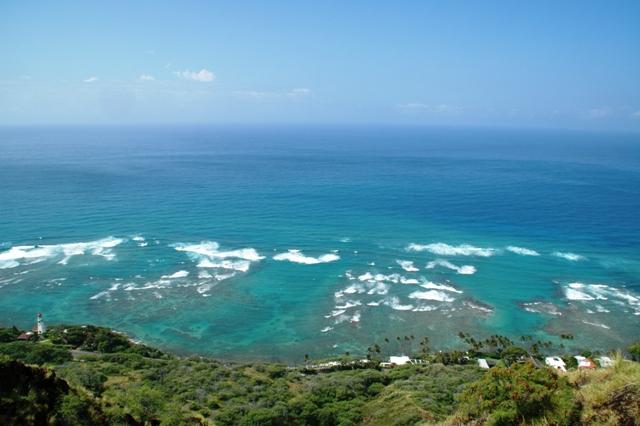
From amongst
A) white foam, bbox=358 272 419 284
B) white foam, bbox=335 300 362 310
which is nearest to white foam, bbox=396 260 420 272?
white foam, bbox=358 272 419 284

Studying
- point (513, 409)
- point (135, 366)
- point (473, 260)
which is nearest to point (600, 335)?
point (473, 260)

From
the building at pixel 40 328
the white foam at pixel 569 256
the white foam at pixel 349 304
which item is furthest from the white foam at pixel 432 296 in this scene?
the building at pixel 40 328

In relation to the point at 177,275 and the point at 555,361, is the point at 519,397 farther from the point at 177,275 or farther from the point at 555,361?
the point at 177,275

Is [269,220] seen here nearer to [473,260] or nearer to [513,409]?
[473,260]

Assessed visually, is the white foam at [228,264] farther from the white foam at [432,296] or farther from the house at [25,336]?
the white foam at [432,296]

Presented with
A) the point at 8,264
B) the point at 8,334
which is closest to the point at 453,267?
the point at 8,334
